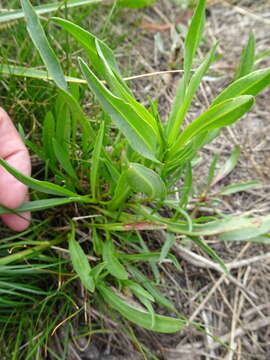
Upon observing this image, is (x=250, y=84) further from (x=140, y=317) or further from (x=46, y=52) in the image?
(x=140, y=317)

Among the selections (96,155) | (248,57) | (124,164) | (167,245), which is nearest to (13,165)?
(96,155)

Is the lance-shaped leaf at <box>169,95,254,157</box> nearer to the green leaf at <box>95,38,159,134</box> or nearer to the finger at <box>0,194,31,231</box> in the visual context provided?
the green leaf at <box>95,38,159,134</box>

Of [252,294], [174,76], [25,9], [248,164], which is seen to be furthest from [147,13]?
[252,294]

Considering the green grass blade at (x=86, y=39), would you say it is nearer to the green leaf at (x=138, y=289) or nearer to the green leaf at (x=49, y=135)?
the green leaf at (x=49, y=135)

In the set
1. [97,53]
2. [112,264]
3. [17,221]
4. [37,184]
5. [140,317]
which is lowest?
[140,317]

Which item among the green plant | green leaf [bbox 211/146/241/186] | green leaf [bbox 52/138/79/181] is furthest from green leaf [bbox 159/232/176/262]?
green leaf [bbox 211/146/241/186]

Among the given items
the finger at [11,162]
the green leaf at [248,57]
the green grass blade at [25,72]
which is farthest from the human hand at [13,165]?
the green leaf at [248,57]

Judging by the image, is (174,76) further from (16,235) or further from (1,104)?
(16,235)

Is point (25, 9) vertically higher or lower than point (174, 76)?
higher
